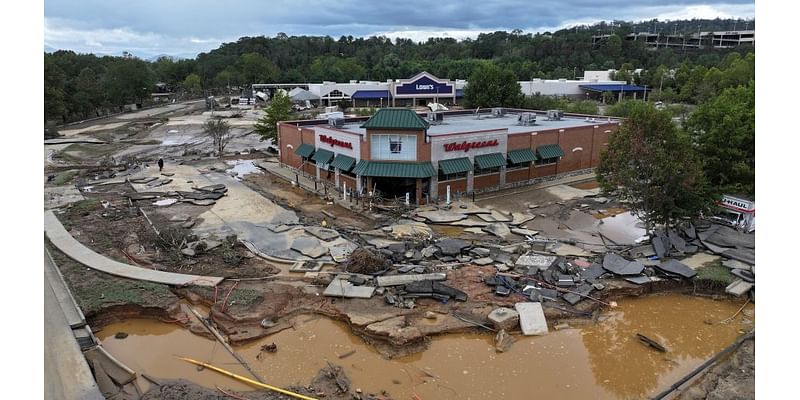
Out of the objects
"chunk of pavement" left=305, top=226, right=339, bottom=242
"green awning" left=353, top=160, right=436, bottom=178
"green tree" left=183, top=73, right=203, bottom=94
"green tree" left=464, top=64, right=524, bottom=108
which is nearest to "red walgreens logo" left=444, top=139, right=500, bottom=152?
"green awning" left=353, top=160, right=436, bottom=178

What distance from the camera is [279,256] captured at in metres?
24.2

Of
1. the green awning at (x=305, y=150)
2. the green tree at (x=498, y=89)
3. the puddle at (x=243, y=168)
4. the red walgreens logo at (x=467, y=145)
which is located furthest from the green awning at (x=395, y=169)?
the green tree at (x=498, y=89)

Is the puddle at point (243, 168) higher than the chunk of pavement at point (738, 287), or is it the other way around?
the puddle at point (243, 168)

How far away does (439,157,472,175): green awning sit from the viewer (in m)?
33.4

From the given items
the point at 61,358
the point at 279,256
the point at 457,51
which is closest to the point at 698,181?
the point at 279,256

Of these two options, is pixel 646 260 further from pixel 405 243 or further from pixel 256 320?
pixel 256 320

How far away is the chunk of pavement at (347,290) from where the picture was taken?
1950 cm

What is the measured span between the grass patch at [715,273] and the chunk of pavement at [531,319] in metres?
7.83

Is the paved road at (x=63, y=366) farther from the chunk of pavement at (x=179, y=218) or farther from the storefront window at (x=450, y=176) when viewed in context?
the storefront window at (x=450, y=176)

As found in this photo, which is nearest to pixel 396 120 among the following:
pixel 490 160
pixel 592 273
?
pixel 490 160

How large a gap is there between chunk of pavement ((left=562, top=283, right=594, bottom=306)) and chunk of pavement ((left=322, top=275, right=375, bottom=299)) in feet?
24.8

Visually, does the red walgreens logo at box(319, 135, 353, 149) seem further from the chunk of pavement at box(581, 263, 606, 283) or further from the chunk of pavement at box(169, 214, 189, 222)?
the chunk of pavement at box(581, 263, 606, 283)

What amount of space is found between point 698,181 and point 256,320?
21.4 metres

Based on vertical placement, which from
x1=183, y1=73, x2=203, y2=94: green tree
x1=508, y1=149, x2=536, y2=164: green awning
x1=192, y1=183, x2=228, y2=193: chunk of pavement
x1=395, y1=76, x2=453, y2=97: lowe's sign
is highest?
x1=183, y1=73, x2=203, y2=94: green tree
